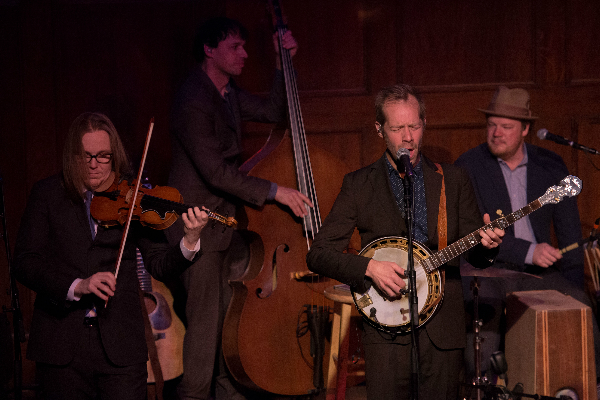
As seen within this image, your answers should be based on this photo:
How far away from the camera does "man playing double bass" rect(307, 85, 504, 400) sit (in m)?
2.86

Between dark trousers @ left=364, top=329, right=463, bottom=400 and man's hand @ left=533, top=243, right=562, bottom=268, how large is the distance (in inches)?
62.9

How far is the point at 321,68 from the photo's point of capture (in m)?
5.42

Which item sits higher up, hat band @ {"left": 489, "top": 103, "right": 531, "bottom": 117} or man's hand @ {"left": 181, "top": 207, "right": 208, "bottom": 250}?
hat band @ {"left": 489, "top": 103, "right": 531, "bottom": 117}

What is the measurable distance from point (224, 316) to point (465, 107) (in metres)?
2.50

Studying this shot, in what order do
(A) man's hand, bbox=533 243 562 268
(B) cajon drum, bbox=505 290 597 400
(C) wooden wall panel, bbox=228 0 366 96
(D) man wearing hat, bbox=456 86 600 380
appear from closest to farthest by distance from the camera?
1. (B) cajon drum, bbox=505 290 597 400
2. (A) man's hand, bbox=533 243 562 268
3. (D) man wearing hat, bbox=456 86 600 380
4. (C) wooden wall panel, bbox=228 0 366 96

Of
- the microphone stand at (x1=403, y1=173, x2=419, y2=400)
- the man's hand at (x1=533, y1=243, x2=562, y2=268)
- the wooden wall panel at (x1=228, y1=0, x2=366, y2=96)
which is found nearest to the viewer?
the microphone stand at (x1=403, y1=173, x2=419, y2=400)

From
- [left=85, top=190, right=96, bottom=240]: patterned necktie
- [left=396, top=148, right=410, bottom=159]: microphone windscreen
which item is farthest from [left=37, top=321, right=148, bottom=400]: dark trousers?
[left=396, top=148, right=410, bottom=159]: microphone windscreen

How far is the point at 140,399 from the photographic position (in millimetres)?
3074

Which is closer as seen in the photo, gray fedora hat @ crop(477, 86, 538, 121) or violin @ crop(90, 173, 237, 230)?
violin @ crop(90, 173, 237, 230)

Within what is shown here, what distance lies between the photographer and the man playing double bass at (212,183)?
4273 mm

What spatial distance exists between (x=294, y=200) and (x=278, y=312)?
2.26ft

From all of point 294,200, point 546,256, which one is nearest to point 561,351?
point 546,256

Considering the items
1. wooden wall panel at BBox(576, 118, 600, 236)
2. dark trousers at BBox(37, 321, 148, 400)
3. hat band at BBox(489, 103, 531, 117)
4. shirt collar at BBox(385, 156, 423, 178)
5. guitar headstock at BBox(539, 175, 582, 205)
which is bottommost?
dark trousers at BBox(37, 321, 148, 400)

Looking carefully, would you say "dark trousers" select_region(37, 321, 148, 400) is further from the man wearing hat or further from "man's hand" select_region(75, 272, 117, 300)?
the man wearing hat
